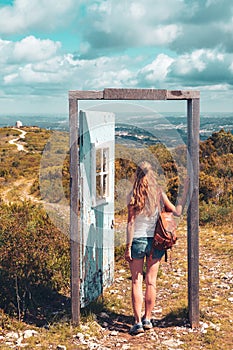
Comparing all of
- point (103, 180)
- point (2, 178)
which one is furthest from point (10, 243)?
point (2, 178)

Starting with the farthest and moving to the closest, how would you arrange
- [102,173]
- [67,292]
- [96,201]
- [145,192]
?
1. [67,292]
2. [102,173]
3. [96,201]
4. [145,192]

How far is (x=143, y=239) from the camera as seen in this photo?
5.07m

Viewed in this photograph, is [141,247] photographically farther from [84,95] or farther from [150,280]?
[84,95]

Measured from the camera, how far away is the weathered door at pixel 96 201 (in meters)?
5.27

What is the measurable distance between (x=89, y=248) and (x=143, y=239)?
2.72ft

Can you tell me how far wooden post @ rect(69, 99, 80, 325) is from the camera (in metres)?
4.84

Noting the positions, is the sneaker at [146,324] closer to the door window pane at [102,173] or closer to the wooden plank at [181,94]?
the door window pane at [102,173]

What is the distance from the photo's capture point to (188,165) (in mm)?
5074

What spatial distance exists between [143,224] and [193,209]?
548 mm

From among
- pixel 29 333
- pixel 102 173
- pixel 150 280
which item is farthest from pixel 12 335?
pixel 102 173

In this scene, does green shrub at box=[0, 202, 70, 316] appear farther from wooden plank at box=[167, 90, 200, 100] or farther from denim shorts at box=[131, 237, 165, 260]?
wooden plank at box=[167, 90, 200, 100]

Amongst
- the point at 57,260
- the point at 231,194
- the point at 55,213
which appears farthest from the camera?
the point at 231,194

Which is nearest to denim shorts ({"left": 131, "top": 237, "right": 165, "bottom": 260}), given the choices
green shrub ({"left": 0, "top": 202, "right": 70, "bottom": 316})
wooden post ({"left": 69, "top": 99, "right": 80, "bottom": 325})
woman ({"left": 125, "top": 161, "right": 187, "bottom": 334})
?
woman ({"left": 125, "top": 161, "right": 187, "bottom": 334})

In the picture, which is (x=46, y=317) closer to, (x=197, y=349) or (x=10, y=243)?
(x=10, y=243)
